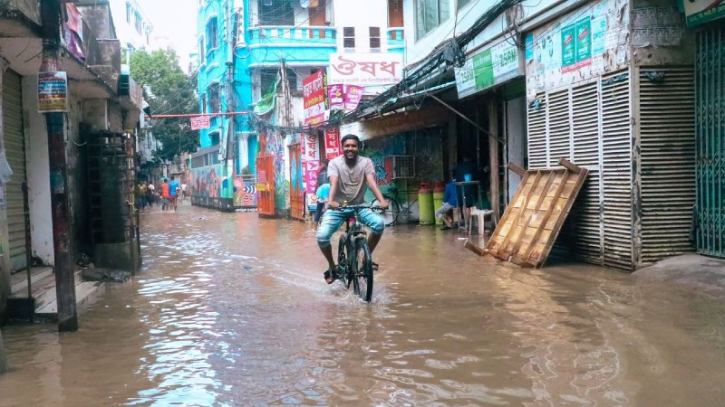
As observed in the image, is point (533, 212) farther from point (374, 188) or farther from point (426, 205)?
point (426, 205)

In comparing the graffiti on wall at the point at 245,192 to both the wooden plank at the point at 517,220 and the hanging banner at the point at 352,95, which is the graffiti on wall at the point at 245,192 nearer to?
the hanging banner at the point at 352,95

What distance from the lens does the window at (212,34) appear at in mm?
38438

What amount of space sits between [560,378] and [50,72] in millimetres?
4767

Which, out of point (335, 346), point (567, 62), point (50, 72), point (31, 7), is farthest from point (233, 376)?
point (567, 62)

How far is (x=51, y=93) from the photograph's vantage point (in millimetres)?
5711

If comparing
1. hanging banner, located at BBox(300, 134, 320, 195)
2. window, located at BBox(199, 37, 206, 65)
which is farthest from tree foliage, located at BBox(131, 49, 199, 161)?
hanging banner, located at BBox(300, 134, 320, 195)

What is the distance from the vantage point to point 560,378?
416 cm

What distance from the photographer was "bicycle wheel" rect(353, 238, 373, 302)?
22.6ft

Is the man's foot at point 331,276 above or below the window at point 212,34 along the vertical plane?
below

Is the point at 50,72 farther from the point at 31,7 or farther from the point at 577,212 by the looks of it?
the point at 577,212

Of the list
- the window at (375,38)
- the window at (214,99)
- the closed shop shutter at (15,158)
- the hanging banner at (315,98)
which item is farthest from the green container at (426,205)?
the window at (214,99)

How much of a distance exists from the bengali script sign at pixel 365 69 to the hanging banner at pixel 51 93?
12305 mm

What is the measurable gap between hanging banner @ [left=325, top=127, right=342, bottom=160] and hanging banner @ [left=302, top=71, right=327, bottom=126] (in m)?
0.58

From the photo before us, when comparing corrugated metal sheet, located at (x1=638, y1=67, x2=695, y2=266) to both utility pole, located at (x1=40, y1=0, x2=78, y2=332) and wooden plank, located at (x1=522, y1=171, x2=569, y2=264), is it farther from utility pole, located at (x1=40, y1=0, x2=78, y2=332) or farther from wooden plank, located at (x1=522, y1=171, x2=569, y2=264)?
utility pole, located at (x1=40, y1=0, x2=78, y2=332)
